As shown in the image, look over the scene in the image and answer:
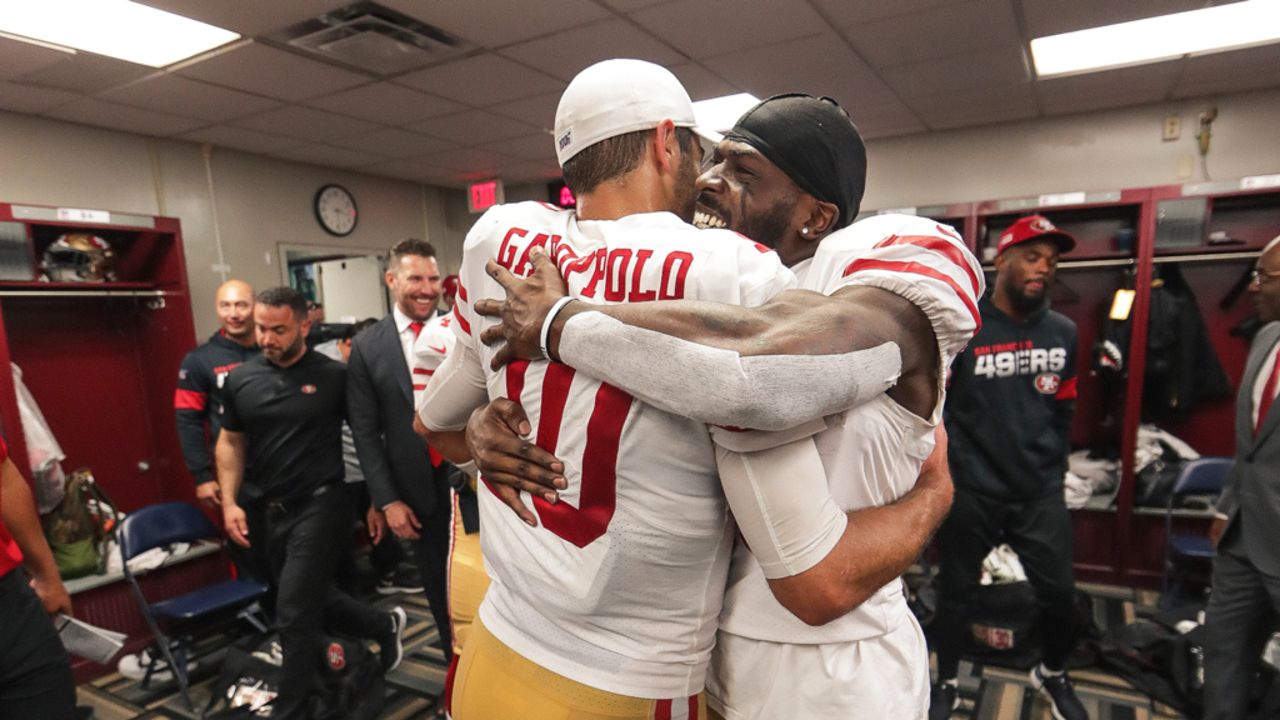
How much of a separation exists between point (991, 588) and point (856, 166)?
8.77ft

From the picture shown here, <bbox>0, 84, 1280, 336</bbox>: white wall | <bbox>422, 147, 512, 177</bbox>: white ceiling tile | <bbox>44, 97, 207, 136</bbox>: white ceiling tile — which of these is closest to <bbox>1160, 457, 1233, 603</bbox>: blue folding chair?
<bbox>0, 84, 1280, 336</bbox>: white wall

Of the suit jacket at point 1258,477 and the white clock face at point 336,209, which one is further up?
the white clock face at point 336,209

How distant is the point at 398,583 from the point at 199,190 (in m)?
3.26

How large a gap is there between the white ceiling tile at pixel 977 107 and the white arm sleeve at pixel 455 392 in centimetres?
420

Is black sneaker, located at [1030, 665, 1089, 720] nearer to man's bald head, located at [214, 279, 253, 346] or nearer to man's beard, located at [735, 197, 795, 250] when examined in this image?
man's beard, located at [735, 197, 795, 250]

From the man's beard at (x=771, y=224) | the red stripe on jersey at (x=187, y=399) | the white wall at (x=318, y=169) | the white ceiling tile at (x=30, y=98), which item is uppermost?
the white ceiling tile at (x=30, y=98)

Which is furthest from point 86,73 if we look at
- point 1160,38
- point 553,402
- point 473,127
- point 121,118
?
point 1160,38

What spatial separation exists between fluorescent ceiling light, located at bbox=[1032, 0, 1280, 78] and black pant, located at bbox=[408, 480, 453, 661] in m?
3.69

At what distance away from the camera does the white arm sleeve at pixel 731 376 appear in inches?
25.8

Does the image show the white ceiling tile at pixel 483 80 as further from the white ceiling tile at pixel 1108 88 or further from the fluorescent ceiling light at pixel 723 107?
the white ceiling tile at pixel 1108 88

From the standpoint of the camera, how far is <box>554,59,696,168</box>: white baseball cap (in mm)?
900

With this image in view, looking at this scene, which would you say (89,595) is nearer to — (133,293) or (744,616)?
(133,293)

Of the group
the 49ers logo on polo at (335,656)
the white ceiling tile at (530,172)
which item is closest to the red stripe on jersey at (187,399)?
the 49ers logo on polo at (335,656)

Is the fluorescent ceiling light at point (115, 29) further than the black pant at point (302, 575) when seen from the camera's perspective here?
Yes
